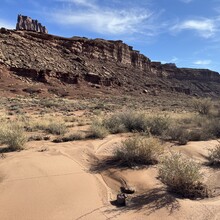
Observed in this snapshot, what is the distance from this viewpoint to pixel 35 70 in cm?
4812

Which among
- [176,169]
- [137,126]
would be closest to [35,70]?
[137,126]

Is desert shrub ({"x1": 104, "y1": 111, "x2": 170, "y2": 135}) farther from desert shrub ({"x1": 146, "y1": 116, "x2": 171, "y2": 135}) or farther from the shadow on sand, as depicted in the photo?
the shadow on sand

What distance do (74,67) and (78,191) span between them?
2153 inches

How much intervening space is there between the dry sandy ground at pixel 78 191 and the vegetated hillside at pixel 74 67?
36056 millimetres

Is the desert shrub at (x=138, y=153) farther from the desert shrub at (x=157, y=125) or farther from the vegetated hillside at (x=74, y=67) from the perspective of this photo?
the vegetated hillside at (x=74, y=67)

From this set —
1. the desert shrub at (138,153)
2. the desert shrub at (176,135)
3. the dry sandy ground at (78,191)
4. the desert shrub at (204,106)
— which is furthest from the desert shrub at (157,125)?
the desert shrub at (204,106)

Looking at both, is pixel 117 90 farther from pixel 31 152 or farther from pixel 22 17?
pixel 22 17

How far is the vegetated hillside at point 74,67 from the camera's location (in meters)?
46.9

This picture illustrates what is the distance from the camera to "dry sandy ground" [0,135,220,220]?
397 cm

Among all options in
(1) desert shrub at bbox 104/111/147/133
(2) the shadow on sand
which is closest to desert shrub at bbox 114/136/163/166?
(2) the shadow on sand

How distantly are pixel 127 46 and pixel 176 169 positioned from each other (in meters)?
81.3

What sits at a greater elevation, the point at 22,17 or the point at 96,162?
the point at 22,17

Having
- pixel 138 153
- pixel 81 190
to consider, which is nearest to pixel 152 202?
pixel 81 190

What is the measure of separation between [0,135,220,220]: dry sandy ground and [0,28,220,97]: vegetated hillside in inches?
1420
